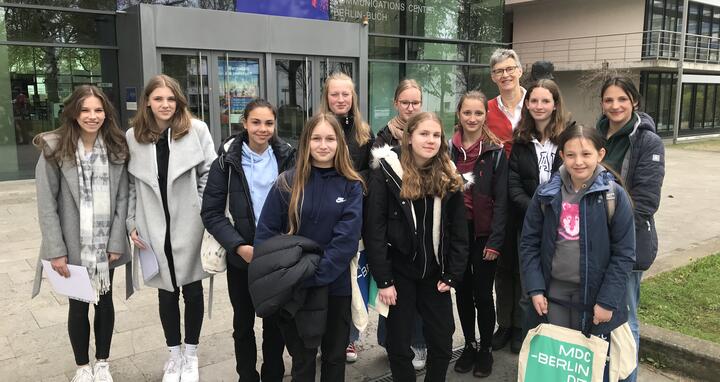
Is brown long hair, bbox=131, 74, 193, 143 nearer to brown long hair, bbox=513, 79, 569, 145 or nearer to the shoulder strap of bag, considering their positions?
brown long hair, bbox=513, 79, 569, 145

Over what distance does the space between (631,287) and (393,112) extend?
41.3ft

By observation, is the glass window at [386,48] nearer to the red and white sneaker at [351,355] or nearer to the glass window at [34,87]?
the glass window at [34,87]

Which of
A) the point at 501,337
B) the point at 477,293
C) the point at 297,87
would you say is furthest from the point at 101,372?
the point at 297,87

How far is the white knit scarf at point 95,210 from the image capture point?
Answer: 3.28 m

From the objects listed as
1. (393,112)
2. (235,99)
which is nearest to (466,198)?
(235,99)

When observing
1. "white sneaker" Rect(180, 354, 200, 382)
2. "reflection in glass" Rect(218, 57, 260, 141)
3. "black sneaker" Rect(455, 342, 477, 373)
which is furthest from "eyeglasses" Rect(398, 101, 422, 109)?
"reflection in glass" Rect(218, 57, 260, 141)

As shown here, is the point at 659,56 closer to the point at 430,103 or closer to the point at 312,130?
the point at 430,103

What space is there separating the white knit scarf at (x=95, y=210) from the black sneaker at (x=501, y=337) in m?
2.72

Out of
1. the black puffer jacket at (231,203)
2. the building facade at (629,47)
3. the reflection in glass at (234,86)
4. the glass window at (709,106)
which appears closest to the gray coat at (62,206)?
the black puffer jacket at (231,203)

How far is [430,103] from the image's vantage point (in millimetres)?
16438

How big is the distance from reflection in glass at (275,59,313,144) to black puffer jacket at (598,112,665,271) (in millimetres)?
10234

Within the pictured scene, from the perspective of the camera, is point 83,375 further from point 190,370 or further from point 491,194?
point 491,194

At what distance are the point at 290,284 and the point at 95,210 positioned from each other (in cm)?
137

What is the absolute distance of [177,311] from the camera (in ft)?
11.8
